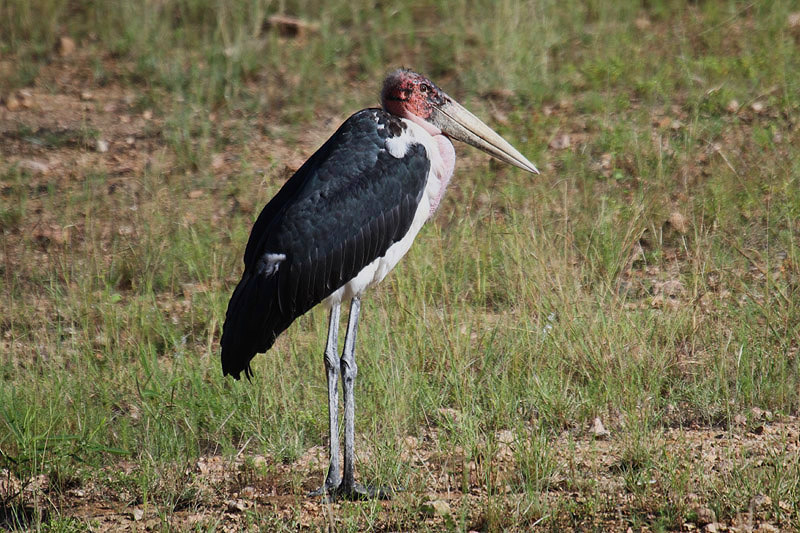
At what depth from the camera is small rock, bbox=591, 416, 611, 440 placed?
3.73 meters

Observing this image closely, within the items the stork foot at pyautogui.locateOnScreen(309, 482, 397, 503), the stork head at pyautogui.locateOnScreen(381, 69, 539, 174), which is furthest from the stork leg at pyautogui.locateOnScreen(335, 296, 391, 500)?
the stork head at pyautogui.locateOnScreen(381, 69, 539, 174)

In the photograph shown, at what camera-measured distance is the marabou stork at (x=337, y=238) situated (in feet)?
11.6

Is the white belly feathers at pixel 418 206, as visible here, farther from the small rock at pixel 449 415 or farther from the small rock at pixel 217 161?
the small rock at pixel 217 161

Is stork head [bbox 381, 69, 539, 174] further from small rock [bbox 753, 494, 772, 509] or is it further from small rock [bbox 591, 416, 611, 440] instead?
small rock [bbox 753, 494, 772, 509]

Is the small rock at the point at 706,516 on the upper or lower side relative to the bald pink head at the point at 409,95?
lower

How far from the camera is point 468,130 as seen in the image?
3994mm

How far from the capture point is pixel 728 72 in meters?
6.59

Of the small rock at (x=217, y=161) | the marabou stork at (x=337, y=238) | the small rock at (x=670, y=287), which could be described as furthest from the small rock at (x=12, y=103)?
the small rock at (x=670, y=287)

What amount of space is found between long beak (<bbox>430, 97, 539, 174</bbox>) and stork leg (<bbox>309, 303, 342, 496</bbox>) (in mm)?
811

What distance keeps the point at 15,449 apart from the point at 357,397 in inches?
48.8

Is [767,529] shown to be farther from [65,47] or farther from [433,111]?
[65,47]

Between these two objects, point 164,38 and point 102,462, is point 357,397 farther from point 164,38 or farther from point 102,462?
point 164,38

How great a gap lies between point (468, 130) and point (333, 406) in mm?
1165

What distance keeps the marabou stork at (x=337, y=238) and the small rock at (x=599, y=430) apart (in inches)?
31.8
